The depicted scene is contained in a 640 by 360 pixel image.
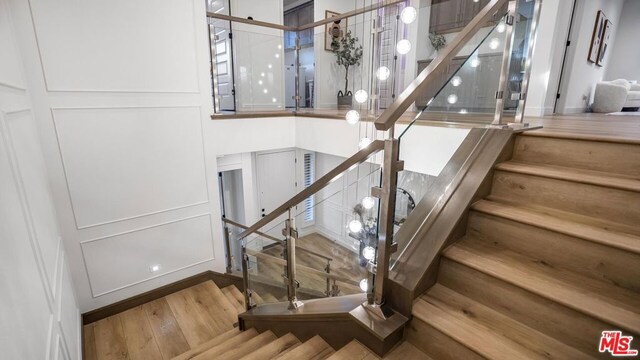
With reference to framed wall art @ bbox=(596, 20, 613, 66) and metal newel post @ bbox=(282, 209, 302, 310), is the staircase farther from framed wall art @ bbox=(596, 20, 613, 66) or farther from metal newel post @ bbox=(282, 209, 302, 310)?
framed wall art @ bbox=(596, 20, 613, 66)

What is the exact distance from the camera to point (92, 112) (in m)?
3.09

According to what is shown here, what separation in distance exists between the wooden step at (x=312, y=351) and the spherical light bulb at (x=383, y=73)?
3.55 metres

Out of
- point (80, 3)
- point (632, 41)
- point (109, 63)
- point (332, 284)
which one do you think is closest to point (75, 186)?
point (109, 63)

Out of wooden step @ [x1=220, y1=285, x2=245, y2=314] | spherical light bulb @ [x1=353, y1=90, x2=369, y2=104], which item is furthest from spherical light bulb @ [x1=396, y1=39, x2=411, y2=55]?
wooden step @ [x1=220, y1=285, x2=245, y2=314]

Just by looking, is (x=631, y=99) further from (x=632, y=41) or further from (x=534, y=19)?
(x=534, y=19)

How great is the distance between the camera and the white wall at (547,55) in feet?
11.7

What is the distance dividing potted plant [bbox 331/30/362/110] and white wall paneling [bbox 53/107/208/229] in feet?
9.46

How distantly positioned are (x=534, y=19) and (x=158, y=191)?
4.10 meters

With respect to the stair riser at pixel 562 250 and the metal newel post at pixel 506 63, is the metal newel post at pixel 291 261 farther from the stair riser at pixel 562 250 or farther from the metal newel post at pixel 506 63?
the metal newel post at pixel 506 63

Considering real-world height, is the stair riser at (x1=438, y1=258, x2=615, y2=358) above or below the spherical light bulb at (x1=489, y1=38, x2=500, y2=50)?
below

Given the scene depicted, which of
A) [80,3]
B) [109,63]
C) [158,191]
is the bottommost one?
[158,191]

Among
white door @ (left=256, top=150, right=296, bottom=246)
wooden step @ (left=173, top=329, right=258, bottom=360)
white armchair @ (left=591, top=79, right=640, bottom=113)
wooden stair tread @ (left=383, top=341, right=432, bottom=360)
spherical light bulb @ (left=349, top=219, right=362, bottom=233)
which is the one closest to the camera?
wooden stair tread @ (left=383, top=341, right=432, bottom=360)

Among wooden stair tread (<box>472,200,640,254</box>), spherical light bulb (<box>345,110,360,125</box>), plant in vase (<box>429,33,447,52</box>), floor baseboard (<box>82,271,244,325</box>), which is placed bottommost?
floor baseboard (<box>82,271,244,325</box>)

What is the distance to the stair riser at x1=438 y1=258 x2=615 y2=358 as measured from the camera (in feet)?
3.62
